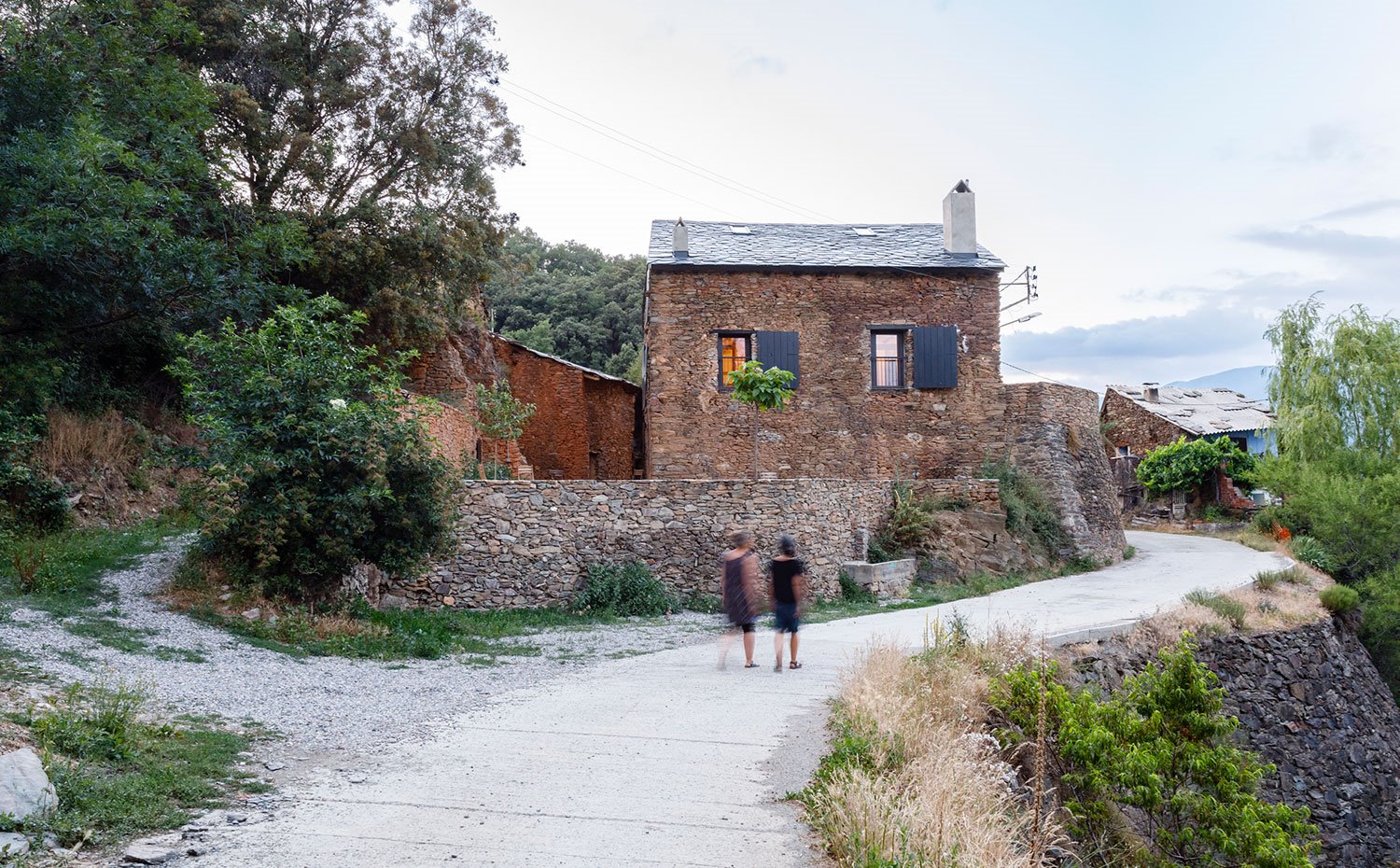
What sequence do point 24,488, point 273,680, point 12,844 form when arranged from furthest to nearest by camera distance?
point 24,488
point 273,680
point 12,844

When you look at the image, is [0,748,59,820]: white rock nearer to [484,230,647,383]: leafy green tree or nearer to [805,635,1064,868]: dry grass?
[805,635,1064,868]: dry grass

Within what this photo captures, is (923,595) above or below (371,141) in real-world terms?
below

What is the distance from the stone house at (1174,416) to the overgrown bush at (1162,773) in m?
30.4

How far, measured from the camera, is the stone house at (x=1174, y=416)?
34594 millimetres

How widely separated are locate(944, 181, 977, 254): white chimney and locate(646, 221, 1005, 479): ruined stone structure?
17.2 inches

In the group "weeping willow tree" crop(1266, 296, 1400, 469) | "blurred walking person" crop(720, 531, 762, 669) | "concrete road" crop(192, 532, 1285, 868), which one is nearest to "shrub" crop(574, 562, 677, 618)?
"concrete road" crop(192, 532, 1285, 868)

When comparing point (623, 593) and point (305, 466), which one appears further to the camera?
point (623, 593)

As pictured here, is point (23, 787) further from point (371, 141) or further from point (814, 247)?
point (814, 247)

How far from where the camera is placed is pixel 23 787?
4.24 m

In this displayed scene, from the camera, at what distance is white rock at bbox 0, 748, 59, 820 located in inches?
164

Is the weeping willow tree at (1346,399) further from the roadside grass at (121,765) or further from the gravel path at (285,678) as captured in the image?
the roadside grass at (121,765)

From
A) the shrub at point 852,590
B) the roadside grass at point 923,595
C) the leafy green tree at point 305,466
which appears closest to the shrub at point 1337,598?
the roadside grass at point 923,595

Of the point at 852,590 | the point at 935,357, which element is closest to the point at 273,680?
the point at 852,590

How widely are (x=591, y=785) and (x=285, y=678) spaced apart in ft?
13.8
